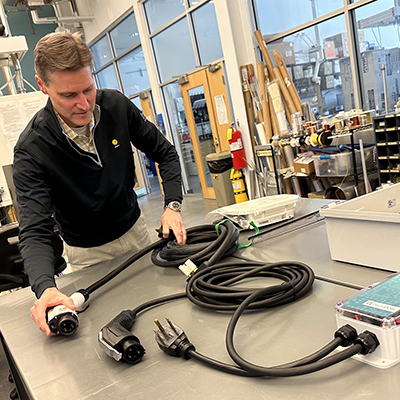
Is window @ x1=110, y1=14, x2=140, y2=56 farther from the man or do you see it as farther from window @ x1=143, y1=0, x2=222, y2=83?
the man

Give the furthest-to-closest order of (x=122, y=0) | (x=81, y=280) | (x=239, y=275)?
(x=122, y=0) < (x=81, y=280) < (x=239, y=275)

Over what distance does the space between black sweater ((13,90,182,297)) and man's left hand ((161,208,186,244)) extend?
0.50 feet

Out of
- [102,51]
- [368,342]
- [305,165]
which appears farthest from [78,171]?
[102,51]

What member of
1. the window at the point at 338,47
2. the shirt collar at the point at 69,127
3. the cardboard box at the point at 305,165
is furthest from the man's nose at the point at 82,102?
the window at the point at 338,47

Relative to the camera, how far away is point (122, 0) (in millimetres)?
7035

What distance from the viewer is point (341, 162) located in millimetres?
3492

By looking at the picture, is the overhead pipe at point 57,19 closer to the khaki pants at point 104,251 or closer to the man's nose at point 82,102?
the khaki pants at point 104,251

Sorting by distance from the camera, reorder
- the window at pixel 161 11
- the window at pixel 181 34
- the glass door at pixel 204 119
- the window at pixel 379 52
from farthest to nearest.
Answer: the window at pixel 161 11 → the glass door at pixel 204 119 → the window at pixel 181 34 → the window at pixel 379 52

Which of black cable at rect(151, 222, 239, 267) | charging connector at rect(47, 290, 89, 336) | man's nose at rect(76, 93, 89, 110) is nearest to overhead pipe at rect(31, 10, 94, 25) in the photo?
man's nose at rect(76, 93, 89, 110)

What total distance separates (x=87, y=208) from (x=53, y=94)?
0.44 m

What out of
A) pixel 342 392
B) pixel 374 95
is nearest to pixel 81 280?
pixel 342 392

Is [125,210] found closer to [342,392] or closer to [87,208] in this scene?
[87,208]

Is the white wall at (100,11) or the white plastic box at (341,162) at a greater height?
the white wall at (100,11)

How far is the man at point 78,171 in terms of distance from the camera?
114 cm
